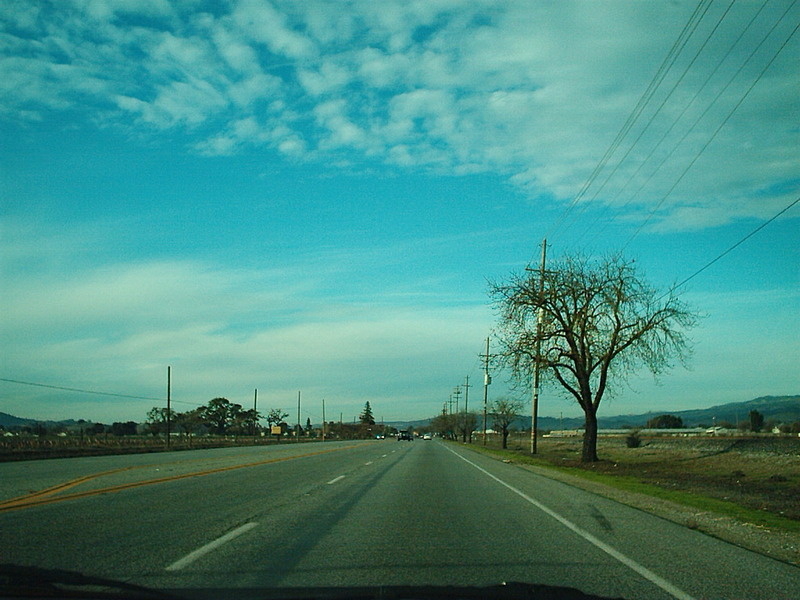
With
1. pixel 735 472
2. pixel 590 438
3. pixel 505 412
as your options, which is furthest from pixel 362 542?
pixel 505 412

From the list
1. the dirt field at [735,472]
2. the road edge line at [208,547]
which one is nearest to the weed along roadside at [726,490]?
the dirt field at [735,472]

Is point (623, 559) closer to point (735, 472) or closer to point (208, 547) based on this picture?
point (208, 547)

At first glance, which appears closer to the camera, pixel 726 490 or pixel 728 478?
pixel 726 490

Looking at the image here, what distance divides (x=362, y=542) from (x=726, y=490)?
571 inches

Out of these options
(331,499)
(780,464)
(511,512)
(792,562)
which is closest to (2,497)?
(331,499)

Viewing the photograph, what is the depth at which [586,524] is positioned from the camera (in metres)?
11.5

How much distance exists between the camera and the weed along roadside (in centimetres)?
1131

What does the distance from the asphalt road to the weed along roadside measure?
848 millimetres

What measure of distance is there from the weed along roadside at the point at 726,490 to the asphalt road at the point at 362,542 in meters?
0.85

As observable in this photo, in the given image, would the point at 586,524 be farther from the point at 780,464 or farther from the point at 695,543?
the point at 780,464

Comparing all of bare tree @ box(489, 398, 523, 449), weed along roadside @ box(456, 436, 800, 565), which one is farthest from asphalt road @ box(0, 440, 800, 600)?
bare tree @ box(489, 398, 523, 449)

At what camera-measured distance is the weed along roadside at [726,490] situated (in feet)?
37.1

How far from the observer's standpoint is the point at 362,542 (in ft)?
31.0

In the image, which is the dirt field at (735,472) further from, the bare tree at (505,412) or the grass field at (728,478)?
the bare tree at (505,412)
